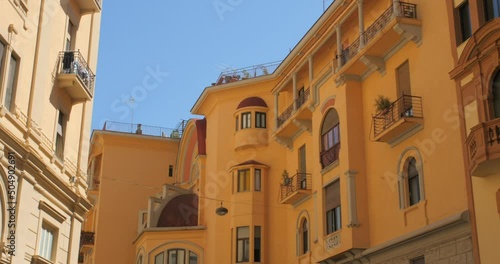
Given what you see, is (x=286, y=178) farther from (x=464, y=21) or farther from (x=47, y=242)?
(x=47, y=242)

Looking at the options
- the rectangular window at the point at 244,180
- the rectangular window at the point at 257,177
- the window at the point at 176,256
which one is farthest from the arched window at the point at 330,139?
the window at the point at 176,256

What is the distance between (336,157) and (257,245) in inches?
348

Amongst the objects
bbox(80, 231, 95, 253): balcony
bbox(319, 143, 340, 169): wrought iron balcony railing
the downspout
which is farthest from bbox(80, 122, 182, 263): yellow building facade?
the downspout

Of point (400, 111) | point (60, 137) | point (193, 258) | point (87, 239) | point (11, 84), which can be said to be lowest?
point (193, 258)

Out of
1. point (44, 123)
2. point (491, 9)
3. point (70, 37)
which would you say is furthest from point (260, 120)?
point (491, 9)

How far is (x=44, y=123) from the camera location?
1967cm

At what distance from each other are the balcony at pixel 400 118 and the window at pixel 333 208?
13.2 ft

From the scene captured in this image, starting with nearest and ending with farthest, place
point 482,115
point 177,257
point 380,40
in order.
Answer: point 482,115 < point 380,40 < point 177,257

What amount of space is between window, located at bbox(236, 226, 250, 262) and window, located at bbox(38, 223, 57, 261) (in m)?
15.2

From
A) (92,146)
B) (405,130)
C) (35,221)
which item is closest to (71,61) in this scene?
(35,221)

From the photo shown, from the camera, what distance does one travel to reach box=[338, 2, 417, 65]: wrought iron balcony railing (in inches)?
915

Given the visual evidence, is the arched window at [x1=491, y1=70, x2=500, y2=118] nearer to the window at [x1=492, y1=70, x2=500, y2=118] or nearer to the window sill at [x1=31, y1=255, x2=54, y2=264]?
the window at [x1=492, y1=70, x2=500, y2=118]

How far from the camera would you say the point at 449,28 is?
20.7m

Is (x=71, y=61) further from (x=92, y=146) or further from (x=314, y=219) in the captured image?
(x=92, y=146)
